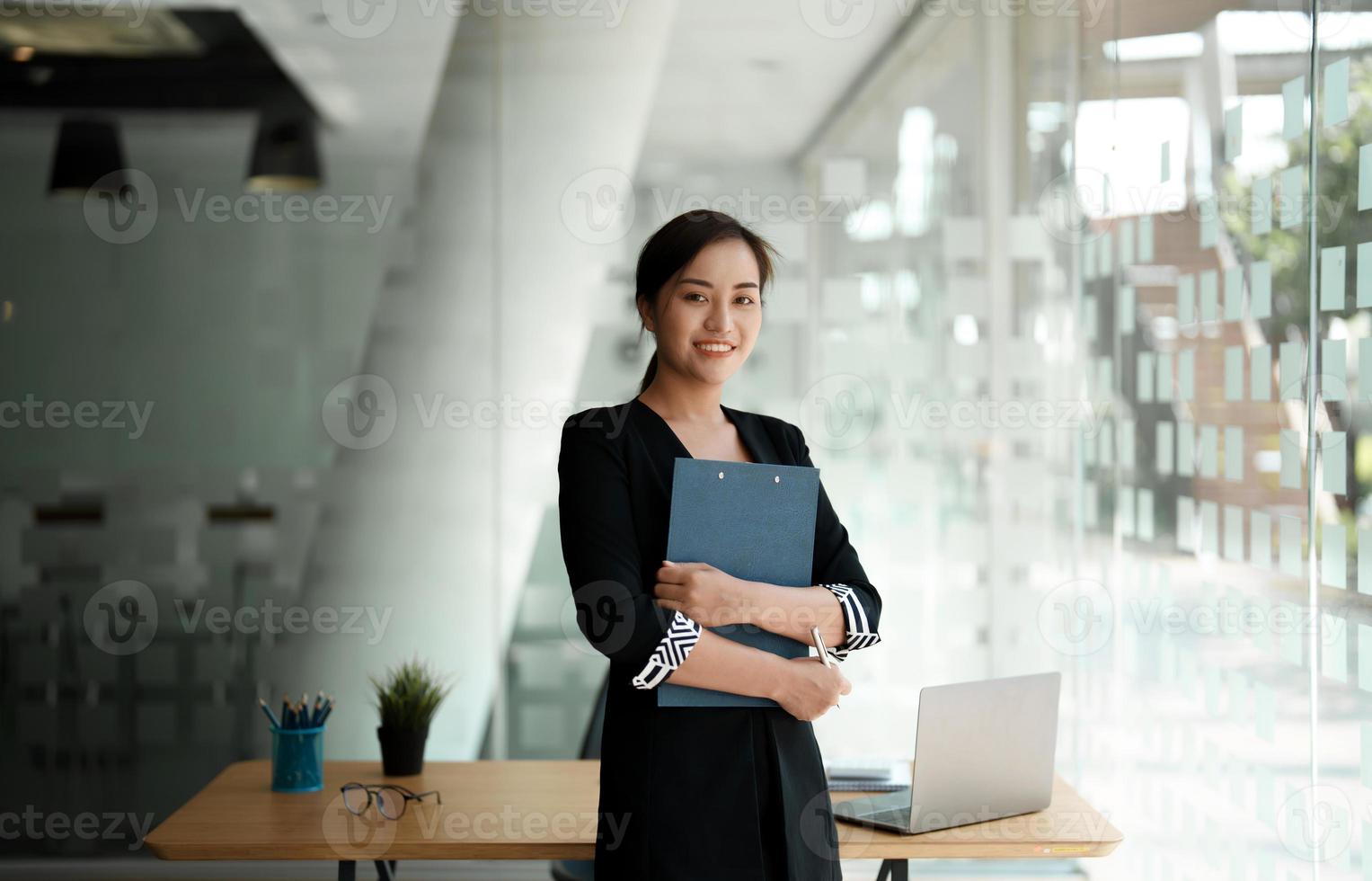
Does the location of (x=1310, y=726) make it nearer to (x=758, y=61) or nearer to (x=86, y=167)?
(x=758, y=61)

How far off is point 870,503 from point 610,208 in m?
1.29

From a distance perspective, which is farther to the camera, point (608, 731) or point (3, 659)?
point (3, 659)

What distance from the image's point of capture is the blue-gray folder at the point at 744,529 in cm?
172

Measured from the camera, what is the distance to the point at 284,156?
3.84m

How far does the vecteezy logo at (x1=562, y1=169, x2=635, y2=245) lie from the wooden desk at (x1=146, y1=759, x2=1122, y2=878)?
1987mm

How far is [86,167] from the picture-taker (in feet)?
12.5

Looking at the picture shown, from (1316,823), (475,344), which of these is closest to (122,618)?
(475,344)

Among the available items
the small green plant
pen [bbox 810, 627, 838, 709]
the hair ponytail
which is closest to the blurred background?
the small green plant

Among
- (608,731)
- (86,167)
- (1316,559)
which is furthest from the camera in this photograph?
(86,167)

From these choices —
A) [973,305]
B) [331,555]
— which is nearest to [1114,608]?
[973,305]

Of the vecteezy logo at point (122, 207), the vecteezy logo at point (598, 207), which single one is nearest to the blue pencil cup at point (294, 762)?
the vecteezy logo at point (598, 207)

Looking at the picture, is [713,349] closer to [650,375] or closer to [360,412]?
[650,375]

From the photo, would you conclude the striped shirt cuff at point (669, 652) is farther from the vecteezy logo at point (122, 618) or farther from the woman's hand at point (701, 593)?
the vecteezy logo at point (122, 618)

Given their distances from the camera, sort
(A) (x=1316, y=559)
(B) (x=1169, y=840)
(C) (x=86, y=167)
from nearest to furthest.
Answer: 1. (A) (x=1316, y=559)
2. (B) (x=1169, y=840)
3. (C) (x=86, y=167)
